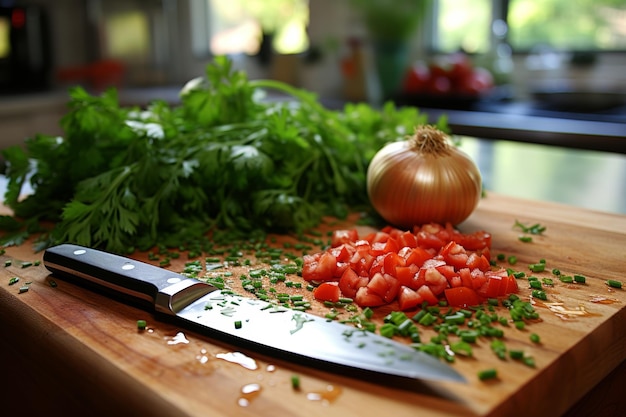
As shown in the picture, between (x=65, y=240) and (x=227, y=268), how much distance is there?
29 cm

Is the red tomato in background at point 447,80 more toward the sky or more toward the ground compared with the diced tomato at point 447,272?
more toward the sky

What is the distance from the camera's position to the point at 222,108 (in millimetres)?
1316

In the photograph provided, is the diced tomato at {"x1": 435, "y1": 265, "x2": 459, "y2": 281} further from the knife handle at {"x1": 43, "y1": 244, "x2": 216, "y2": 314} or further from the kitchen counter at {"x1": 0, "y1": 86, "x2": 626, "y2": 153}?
the kitchen counter at {"x1": 0, "y1": 86, "x2": 626, "y2": 153}

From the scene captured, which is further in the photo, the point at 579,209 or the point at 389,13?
the point at 389,13

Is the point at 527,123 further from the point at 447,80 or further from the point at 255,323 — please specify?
the point at 255,323

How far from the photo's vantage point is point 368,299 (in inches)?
31.6

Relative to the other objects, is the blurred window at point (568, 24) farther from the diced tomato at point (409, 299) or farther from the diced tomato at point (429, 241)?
the diced tomato at point (409, 299)

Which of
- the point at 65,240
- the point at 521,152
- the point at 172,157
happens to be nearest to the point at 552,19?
the point at 521,152

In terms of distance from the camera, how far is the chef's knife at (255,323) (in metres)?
0.63

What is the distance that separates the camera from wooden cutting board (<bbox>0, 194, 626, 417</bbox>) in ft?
1.97

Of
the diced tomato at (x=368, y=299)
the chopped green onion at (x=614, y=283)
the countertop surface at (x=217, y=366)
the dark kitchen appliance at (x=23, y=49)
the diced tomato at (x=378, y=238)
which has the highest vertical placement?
the dark kitchen appliance at (x=23, y=49)

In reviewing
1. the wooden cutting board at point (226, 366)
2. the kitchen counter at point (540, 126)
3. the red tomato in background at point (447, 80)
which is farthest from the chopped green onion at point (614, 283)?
the red tomato in background at point (447, 80)

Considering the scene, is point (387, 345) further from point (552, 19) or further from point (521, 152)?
point (552, 19)

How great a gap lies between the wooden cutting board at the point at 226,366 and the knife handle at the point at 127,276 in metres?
0.02
